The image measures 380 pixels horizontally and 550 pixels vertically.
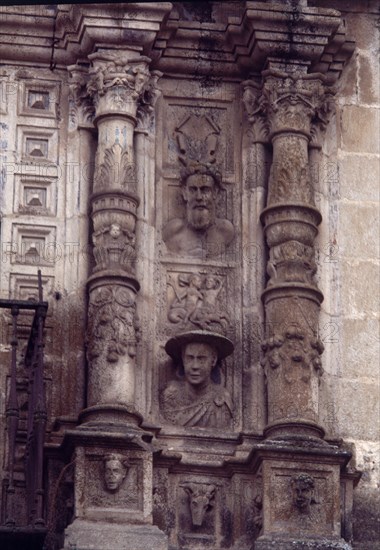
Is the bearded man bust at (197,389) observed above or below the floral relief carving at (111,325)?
below

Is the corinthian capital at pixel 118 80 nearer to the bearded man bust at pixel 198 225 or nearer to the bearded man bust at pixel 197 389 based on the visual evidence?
the bearded man bust at pixel 198 225

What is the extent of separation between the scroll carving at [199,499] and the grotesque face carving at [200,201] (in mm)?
1784

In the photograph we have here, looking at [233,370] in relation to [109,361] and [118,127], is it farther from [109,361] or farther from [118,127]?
[118,127]

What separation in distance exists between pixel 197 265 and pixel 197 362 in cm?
79

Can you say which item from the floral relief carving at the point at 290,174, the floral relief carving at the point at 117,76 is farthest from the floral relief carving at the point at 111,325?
the floral relief carving at the point at 117,76

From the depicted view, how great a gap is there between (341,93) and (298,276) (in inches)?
66.1

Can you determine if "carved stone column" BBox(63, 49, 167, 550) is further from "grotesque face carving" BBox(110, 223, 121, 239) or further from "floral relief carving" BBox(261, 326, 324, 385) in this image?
"floral relief carving" BBox(261, 326, 324, 385)

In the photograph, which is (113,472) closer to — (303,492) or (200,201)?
(303,492)

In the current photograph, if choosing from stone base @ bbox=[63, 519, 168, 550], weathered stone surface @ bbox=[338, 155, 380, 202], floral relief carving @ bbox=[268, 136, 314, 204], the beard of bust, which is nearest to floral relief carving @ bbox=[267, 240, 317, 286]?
floral relief carving @ bbox=[268, 136, 314, 204]

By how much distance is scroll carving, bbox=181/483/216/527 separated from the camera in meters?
10.0

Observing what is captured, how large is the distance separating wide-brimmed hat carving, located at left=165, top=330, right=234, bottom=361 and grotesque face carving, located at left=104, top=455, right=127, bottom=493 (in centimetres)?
98

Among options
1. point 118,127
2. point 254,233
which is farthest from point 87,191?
point 254,233

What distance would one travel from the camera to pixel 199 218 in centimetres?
1080

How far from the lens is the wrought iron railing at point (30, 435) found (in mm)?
9172
